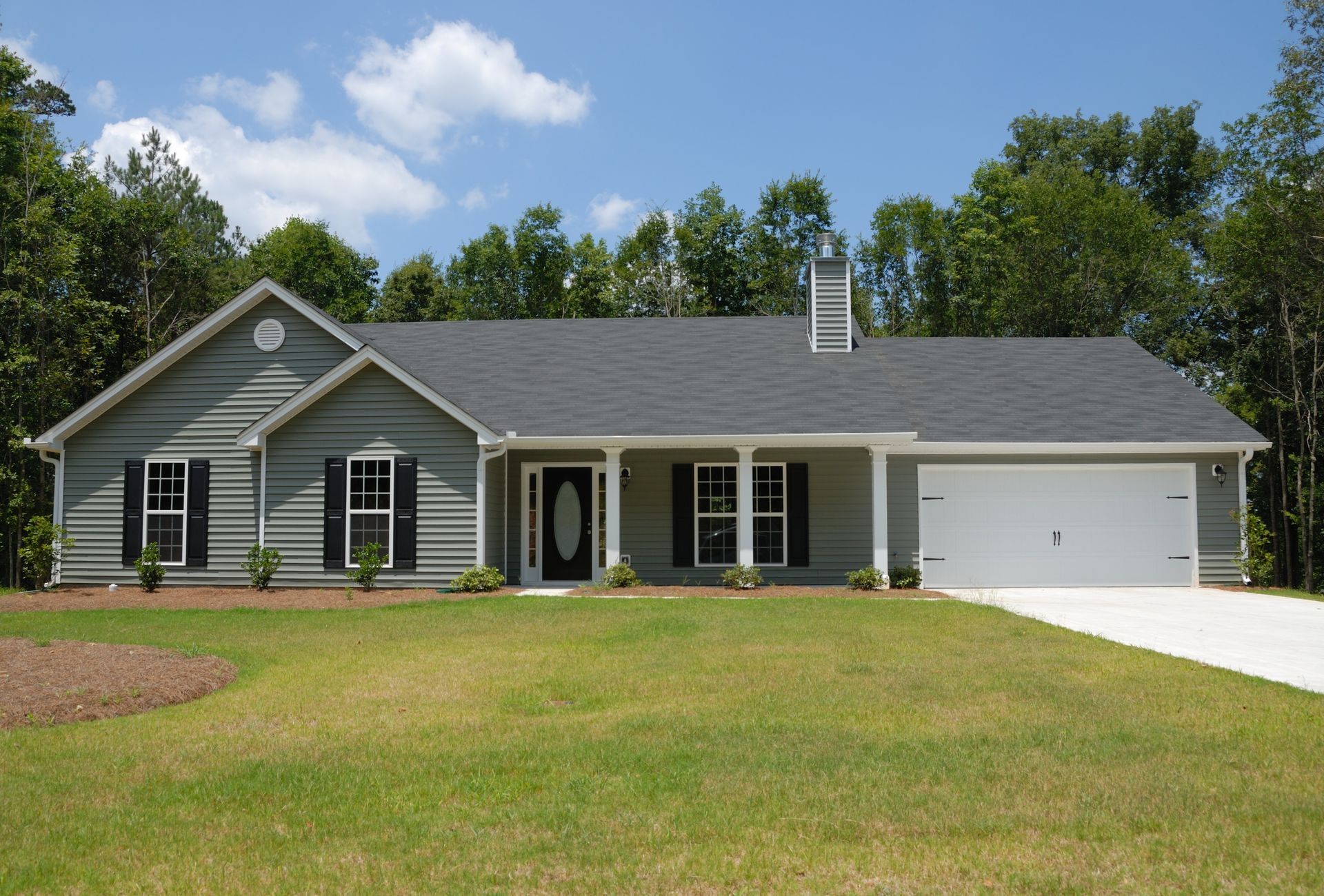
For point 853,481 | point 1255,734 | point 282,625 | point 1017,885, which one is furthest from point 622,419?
point 1017,885

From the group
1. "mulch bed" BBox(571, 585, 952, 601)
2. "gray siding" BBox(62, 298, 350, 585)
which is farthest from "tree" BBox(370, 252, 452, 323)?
"mulch bed" BBox(571, 585, 952, 601)

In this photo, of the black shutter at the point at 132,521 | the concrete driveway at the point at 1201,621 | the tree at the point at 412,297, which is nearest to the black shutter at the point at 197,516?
the black shutter at the point at 132,521

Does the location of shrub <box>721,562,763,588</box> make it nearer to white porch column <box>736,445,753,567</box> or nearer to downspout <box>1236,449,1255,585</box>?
white porch column <box>736,445,753,567</box>

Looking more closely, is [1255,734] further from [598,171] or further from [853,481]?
[598,171]

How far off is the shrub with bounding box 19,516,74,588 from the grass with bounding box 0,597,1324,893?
1001 cm

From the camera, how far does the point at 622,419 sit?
1703cm

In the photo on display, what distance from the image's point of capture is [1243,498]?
1764 cm

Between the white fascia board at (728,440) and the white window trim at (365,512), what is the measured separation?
78.6 inches

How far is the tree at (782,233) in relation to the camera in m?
34.8

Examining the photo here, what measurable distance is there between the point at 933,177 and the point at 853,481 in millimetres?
20646

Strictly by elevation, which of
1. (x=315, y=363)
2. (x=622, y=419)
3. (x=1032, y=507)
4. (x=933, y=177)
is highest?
(x=933, y=177)

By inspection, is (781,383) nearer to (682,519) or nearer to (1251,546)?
(682,519)

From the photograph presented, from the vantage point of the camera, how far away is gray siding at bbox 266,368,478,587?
1620 cm

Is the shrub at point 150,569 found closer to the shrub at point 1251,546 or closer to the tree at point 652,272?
→ the shrub at point 1251,546
